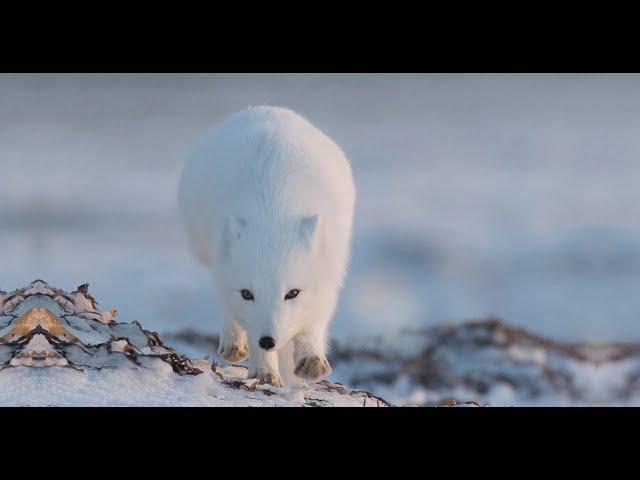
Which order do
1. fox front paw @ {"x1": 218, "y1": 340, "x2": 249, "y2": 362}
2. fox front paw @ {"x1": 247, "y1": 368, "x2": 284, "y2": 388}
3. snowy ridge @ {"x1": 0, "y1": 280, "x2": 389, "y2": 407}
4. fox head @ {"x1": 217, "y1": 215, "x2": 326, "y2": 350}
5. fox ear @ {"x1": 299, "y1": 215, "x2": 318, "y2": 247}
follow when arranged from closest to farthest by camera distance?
1. snowy ridge @ {"x1": 0, "y1": 280, "x2": 389, "y2": 407}
2. fox head @ {"x1": 217, "y1": 215, "x2": 326, "y2": 350}
3. fox ear @ {"x1": 299, "y1": 215, "x2": 318, "y2": 247}
4. fox front paw @ {"x1": 247, "y1": 368, "x2": 284, "y2": 388}
5. fox front paw @ {"x1": 218, "y1": 340, "x2": 249, "y2": 362}

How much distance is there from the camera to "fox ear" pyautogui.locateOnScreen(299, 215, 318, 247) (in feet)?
20.1

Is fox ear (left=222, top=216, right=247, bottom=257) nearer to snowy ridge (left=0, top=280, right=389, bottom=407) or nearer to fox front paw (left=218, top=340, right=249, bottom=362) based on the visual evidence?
snowy ridge (left=0, top=280, right=389, bottom=407)

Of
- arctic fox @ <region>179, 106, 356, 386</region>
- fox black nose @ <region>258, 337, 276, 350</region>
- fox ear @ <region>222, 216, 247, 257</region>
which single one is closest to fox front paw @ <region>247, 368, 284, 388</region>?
arctic fox @ <region>179, 106, 356, 386</region>

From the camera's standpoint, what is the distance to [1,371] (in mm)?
6051

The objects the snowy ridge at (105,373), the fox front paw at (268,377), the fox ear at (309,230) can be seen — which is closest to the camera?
the snowy ridge at (105,373)

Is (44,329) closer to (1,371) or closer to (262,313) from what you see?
(1,371)

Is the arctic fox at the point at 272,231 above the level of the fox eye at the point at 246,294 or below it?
above

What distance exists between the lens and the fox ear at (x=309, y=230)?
614 centimetres

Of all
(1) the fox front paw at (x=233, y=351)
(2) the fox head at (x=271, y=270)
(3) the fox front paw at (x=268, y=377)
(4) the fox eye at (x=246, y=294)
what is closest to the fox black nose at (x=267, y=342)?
(2) the fox head at (x=271, y=270)

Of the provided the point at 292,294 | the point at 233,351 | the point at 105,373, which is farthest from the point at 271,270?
the point at 233,351

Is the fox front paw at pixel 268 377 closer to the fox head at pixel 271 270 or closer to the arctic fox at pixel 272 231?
the arctic fox at pixel 272 231

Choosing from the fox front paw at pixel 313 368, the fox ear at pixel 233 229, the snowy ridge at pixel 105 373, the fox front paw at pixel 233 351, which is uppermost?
the fox ear at pixel 233 229

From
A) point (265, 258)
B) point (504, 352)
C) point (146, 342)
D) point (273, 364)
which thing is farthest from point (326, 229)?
point (504, 352)

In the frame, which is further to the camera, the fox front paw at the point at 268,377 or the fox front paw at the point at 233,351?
the fox front paw at the point at 233,351
